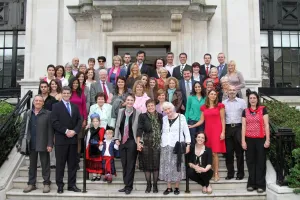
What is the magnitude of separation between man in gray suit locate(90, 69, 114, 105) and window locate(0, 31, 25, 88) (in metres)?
6.92

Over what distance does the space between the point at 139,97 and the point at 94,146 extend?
4.62 ft

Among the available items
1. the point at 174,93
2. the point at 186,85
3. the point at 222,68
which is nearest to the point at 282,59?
the point at 222,68

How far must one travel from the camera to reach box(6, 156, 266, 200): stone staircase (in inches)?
259

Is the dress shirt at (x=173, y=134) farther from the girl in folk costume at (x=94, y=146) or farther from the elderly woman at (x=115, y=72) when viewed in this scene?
the elderly woman at (x=115, y=72)

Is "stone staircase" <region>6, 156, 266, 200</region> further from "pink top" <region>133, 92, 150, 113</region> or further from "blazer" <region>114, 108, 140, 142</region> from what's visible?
"pink top" <region>133, 92, 150, 113</region>

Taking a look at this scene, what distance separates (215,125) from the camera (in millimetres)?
7086

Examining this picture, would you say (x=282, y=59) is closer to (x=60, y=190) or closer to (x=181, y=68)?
(x=181, y=68)

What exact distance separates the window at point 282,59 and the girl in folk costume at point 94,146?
8507 millimetres

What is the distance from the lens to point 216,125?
709 centimetres

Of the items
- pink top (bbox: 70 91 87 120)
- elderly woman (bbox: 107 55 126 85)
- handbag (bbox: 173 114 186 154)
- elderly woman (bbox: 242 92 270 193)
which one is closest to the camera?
handbag (bbox: 173 114 186 154)

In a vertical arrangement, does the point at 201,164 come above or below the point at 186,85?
below

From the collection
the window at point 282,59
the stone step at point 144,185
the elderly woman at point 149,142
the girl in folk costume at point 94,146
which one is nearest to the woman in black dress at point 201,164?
the stone step at point 144,185

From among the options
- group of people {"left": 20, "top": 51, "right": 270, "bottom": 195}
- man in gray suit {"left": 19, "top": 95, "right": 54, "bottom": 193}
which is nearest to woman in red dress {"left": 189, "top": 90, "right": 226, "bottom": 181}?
group of people {"left": 20, "top": 51, "right": 270, "bottom": 195}

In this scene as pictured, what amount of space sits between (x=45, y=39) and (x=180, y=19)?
4756 millimetres
